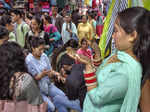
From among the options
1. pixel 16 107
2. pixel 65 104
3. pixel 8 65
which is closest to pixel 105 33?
pixel 8 65

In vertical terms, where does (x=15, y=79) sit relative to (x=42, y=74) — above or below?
above

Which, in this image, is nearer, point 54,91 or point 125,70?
point 125,70

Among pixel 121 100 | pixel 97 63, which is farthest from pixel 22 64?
pixel 121 100

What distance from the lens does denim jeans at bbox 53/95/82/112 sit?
9.32 feet

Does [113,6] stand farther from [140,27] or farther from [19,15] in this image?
[19,15]

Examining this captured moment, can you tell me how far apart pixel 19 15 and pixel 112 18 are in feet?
12.2

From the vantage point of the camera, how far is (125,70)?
1.32m

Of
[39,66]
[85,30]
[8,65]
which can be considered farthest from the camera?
[85,30]

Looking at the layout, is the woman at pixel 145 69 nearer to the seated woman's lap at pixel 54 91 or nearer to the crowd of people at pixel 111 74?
the crowd of people at pixel 111 74

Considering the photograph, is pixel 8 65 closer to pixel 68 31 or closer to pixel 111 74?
pixel 111 74

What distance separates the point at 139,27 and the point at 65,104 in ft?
6.15

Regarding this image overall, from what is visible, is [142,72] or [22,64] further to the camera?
[22,64]

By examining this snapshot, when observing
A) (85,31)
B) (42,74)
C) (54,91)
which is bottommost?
(54,91)

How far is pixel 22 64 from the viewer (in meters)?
1.82
